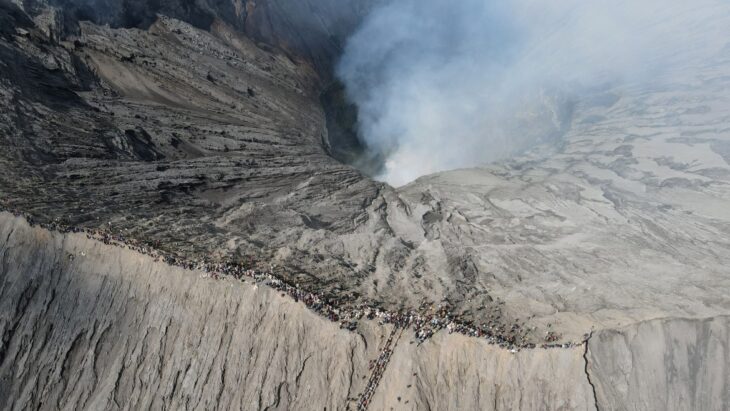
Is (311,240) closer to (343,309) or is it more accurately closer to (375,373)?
(343,309)

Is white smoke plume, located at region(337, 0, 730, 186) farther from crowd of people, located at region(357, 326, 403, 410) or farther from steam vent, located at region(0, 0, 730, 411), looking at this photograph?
crowd of people, located at region(357, 326, 403, 410)

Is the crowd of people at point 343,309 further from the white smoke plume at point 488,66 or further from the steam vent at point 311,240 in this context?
the white smoke plume at point 488,66

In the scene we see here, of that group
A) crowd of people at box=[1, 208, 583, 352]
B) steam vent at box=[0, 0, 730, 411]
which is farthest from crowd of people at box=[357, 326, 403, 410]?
crowd of people at box=[1, 208, 583, 352]

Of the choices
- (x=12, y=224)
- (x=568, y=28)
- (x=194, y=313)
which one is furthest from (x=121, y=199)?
(x=568, y=28)

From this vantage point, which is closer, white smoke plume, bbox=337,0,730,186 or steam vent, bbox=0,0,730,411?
steam vent, bbox=0,0,730,411

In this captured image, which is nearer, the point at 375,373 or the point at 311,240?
the point at 375,373

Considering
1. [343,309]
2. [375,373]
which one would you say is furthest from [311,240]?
[375,373]

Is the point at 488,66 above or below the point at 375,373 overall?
above
